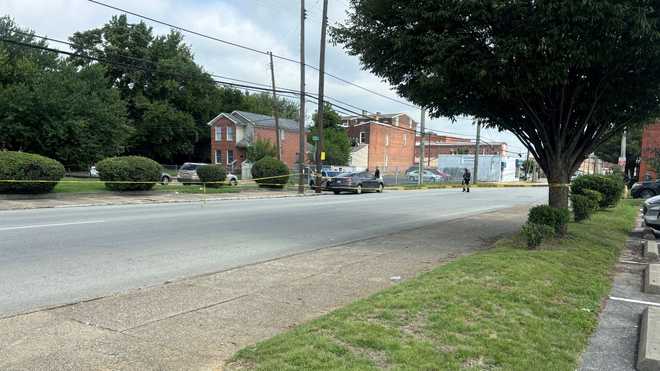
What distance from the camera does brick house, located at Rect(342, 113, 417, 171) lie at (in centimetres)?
7000

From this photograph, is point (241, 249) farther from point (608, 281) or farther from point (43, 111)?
point (43, 111)

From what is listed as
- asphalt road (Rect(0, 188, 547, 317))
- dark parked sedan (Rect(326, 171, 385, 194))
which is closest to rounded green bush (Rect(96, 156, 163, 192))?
asphalt road (Rect(0, 188, 547, 317))

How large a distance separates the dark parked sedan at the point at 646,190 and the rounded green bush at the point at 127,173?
27.1 metres

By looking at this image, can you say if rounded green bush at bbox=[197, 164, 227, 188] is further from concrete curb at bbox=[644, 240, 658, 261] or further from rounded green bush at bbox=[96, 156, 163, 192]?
concrete curb at bbox=[644, 240, 658, 261]

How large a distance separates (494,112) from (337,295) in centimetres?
752

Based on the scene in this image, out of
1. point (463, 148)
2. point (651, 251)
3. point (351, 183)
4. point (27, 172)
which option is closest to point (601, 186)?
point (651, 251)

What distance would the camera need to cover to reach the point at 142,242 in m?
9.82

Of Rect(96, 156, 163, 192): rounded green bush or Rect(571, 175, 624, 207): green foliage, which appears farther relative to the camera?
Rect(96, 156, 163, 192): rounded green bush

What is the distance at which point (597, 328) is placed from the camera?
5230 millimetres

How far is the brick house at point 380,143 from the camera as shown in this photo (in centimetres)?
7000

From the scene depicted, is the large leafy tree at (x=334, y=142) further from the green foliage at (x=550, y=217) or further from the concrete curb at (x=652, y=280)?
the concrete curb at (x=652, y=280)

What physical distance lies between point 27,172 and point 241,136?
41317 millimetres

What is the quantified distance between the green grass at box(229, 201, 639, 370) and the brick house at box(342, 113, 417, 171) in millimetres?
59351

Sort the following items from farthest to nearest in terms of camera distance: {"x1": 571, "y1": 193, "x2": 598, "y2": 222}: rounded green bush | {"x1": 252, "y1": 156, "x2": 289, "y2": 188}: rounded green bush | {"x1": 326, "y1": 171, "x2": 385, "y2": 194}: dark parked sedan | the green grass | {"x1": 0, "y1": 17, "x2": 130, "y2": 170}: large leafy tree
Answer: {"x1": 0, "y1": 17, "x2": 130, "y2": 170}: large leafy tree → {"x1": 252, "y1": 156, "x2": 289, "y2": 188}: rounded green bush → {"x1": 326, "y1": 171, "x2": 385, "y2": 194}: dark parked sedan → {"x1": 571, "y1": 193, "x2": 598, "y2": 222}: rounded green bush → the green grass
